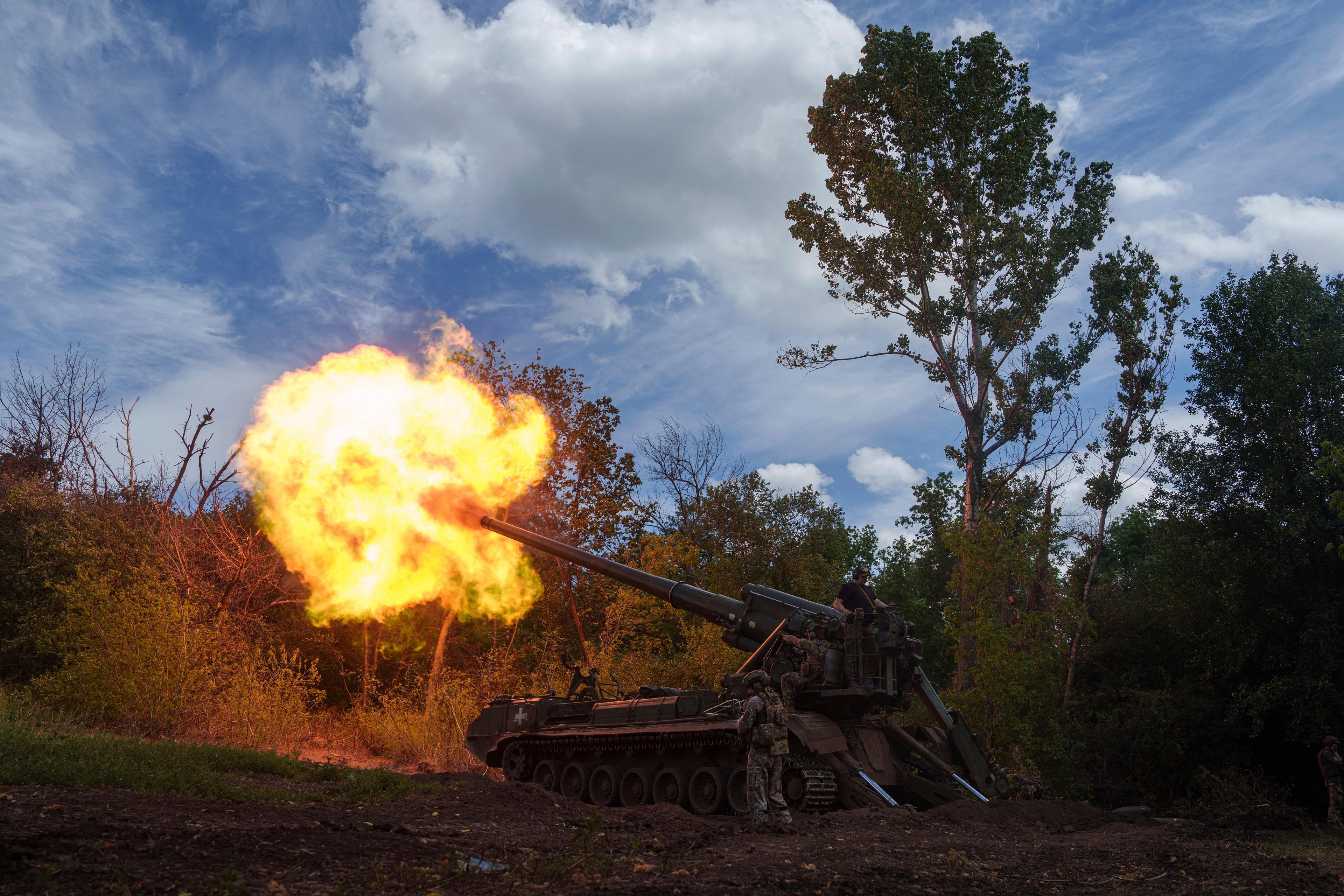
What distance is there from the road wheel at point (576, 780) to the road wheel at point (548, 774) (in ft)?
0.37

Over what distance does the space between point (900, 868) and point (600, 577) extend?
62.1ft

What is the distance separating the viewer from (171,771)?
10539 millimetres

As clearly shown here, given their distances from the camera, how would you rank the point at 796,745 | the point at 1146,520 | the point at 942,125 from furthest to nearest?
the point at 1146,520 → the point at 942,125 → the point at 796,745

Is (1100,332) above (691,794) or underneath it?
above

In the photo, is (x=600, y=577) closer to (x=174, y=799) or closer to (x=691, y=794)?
(x=691, y=794)

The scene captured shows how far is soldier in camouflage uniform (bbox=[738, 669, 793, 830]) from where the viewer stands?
10672mm

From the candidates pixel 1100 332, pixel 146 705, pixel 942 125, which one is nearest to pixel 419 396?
pixel 146 705

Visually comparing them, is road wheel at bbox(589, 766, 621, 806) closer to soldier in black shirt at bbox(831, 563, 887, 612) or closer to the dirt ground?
the dirt ground

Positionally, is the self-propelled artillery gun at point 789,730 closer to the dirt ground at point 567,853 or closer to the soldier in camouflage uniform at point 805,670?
the soldier in camouflage uniform at point 805,670

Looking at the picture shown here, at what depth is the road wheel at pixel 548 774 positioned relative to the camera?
1546 centimetres

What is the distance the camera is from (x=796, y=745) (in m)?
12.2

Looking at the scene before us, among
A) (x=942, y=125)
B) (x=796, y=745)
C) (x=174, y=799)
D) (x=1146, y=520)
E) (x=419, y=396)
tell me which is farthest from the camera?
(x=1146, y=520)

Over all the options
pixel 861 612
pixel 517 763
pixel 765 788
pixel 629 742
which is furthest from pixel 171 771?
pixel 861 612

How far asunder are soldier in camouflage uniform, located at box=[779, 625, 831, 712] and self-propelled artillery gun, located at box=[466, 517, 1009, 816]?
5 centimetres
